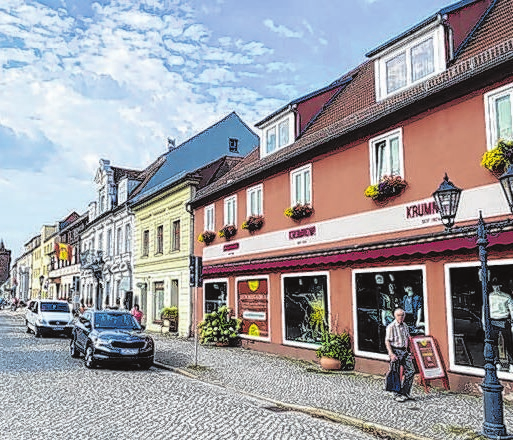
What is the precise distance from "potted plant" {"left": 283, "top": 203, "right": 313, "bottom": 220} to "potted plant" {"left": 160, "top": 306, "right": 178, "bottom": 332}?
10815mm

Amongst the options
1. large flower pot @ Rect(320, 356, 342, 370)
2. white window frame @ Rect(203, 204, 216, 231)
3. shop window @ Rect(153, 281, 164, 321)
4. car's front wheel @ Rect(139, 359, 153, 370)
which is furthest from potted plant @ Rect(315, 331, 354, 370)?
shop window @ Rect(153, 281, 164, 321)

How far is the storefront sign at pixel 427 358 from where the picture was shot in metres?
11.5

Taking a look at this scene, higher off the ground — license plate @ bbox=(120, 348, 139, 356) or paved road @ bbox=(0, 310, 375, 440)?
license plate @ bbox=(120, 348, 139, 356)

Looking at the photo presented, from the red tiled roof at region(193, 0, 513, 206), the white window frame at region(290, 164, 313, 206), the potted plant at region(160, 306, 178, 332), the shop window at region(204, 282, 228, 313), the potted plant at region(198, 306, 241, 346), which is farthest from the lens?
the potted plant at region(160, 306, 178, 332)

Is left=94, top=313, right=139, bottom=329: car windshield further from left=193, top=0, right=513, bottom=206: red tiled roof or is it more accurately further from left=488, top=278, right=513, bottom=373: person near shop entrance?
left=488, top=278, right=513, bottom=373: person near shop entrance

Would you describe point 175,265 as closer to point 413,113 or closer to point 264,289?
point 264,289

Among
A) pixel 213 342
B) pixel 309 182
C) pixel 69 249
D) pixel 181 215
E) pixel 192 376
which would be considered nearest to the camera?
pixel 192 376

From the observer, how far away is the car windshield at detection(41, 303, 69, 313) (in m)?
28.1

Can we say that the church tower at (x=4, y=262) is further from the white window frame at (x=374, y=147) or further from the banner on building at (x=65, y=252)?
the white window frame at (x=374, y=147)

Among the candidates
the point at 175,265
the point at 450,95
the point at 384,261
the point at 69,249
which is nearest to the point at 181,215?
the point at 175,265

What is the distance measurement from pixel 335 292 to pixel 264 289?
13.6 ft

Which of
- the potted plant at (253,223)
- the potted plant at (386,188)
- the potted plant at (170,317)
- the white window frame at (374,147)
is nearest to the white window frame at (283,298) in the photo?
the potted plant at (253,223)

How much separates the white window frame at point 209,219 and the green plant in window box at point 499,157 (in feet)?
45.3

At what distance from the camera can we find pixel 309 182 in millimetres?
17203
